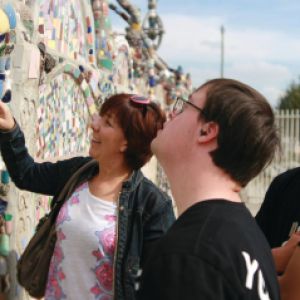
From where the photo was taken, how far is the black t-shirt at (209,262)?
0.94m

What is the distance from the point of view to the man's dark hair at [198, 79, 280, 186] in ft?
3.71

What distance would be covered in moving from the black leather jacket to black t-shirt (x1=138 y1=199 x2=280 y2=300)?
823 mm

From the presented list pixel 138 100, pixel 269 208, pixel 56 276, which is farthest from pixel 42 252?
pixel 269 208

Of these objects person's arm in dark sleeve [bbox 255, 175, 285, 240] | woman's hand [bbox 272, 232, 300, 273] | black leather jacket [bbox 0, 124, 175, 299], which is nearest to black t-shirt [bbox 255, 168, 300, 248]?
person's arm in dark sleeve [bbox 255, 175, 285, 240]

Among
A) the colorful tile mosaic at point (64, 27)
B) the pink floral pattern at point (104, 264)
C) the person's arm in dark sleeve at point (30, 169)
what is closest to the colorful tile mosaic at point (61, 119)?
the colorful tile mosaic at point (64, 27)

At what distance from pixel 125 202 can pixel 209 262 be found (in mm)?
1014

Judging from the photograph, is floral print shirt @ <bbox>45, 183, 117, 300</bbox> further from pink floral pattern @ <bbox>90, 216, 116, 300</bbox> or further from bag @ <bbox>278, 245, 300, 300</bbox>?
bag @ <bbox>278, 245, 300, 300</bbox>

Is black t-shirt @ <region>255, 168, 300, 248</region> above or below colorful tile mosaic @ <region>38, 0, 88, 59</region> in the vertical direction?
below

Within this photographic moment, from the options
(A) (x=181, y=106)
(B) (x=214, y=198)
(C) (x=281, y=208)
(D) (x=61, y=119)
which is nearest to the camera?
(B) (x=214, y=198)

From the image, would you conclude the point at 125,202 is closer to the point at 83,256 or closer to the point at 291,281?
the point at 83,256

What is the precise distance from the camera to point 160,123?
6.75 feet

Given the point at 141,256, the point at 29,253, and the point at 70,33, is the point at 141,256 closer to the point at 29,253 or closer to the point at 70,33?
the point at 29,253

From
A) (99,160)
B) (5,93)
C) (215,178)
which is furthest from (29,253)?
(215,178)

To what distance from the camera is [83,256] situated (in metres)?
1.87
